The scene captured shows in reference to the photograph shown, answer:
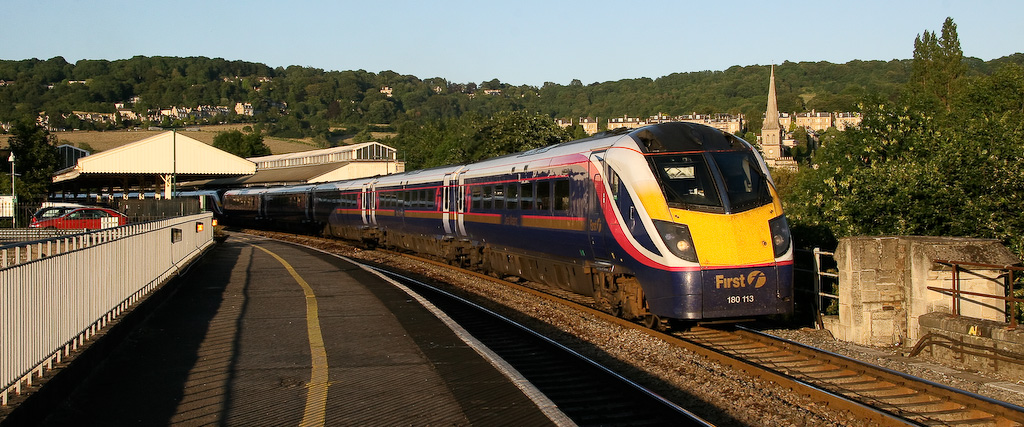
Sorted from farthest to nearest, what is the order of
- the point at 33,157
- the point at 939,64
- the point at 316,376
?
the point at 939,64, the point at 33,157, the point at 316,376

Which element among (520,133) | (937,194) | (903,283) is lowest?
(903,283)

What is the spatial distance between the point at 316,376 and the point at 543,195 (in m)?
7.75

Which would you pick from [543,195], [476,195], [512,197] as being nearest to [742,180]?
[543,195]

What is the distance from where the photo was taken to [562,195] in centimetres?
1448

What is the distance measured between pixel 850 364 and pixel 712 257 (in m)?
2.25

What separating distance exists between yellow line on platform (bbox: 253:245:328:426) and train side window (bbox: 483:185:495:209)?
19.0ft

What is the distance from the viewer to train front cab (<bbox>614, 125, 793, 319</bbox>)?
35.3 ft

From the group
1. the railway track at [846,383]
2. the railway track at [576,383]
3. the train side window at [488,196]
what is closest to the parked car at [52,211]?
the train side window at [488,196]

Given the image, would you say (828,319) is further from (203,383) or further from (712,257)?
(203,383)

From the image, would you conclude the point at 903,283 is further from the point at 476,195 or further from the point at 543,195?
the point at 476,195

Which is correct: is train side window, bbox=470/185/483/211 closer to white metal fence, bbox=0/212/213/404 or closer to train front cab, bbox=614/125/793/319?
train front cab, bbox=614/125/793/319

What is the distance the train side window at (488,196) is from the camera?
61.0 ft

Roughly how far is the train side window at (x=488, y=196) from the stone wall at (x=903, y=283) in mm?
8707

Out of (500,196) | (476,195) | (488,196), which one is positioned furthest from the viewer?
(476,195)
